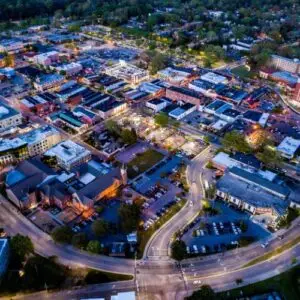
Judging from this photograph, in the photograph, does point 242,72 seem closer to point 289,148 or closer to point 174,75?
point 174,75

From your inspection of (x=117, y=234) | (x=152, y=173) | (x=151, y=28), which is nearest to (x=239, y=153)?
(x=152, y=173)

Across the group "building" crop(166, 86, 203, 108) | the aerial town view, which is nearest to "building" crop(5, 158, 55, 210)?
the aerial town view

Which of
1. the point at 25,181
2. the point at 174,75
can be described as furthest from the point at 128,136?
the point at 174,75

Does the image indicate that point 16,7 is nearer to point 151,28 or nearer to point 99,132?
point 151,28

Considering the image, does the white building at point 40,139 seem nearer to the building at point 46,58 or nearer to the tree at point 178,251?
the tree at point 178,251

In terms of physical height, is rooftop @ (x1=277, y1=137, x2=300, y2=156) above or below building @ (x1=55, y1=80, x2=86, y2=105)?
above

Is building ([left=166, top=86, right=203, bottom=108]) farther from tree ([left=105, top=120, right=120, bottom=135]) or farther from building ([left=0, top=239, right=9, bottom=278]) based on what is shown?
building ([left=0, top=239, right=9, bottom=278])

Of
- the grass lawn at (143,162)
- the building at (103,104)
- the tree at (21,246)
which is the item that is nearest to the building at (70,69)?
the building at (103,104)
